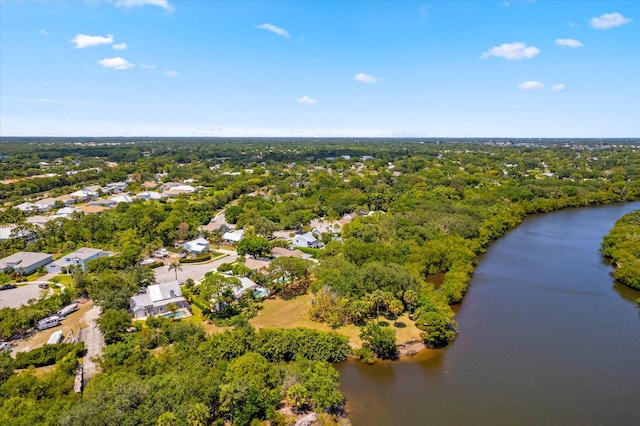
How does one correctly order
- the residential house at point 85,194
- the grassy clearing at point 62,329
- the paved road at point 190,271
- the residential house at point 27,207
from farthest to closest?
the residential house at point 85,194 → the residential house at point 27,207 → the paved road at point 190,271 → the grassy clearing at point 62,329

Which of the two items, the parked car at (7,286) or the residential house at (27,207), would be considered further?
the residential house at (27,207)

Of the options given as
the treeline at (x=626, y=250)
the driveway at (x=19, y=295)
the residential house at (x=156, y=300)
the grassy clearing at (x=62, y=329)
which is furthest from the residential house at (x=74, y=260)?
the treeline at (x=626, y=250)

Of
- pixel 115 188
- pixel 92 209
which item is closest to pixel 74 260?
pixel 92 209

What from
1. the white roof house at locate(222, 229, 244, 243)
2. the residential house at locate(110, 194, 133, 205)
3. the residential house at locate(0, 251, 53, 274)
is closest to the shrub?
the residential house at locate(0, 251, 53, 274)

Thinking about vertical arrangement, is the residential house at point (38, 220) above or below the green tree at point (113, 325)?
above

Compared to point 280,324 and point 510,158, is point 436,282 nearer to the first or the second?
point 280,324

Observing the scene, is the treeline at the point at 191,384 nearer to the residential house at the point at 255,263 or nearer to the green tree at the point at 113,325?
the green tree at the point at 113,325
